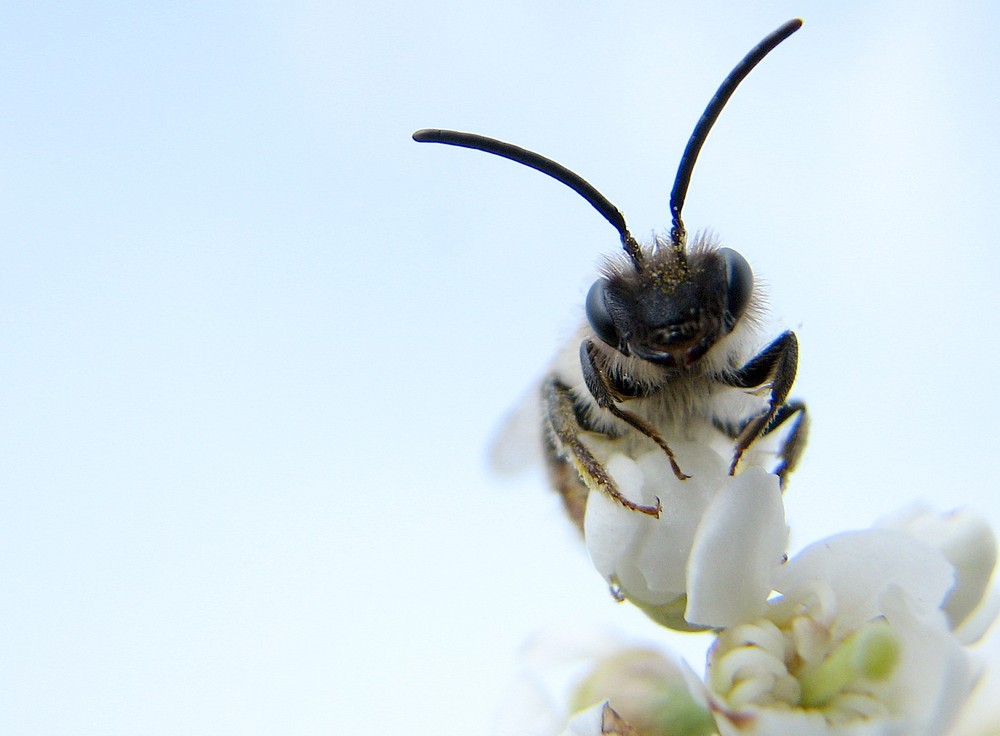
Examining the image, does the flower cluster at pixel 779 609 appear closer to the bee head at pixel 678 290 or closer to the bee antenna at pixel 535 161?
the bee head at pixel 678 290

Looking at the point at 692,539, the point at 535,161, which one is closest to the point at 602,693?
the point at 692,539

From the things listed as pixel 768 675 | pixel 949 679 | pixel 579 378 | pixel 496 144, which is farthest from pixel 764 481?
pixel 496 144

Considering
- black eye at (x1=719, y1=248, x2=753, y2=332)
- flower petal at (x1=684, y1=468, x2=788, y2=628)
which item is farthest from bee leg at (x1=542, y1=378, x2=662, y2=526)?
black eye at (x1=719, y1=248, x2=753, y2=332)

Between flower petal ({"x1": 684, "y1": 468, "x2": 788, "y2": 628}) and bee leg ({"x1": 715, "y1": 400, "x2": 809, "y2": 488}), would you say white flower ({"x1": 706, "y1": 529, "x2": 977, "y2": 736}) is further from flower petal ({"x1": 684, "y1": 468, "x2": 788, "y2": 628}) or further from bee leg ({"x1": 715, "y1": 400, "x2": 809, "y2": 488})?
bee leg ({"x1": 715, "y1": 400, "x2": 809, "y2": 488})

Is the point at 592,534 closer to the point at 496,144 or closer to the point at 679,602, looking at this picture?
the point at 679,602

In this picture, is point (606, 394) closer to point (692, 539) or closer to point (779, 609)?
point (692, 539)

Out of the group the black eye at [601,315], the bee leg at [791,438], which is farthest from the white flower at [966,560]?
the black eye at [601,315]
